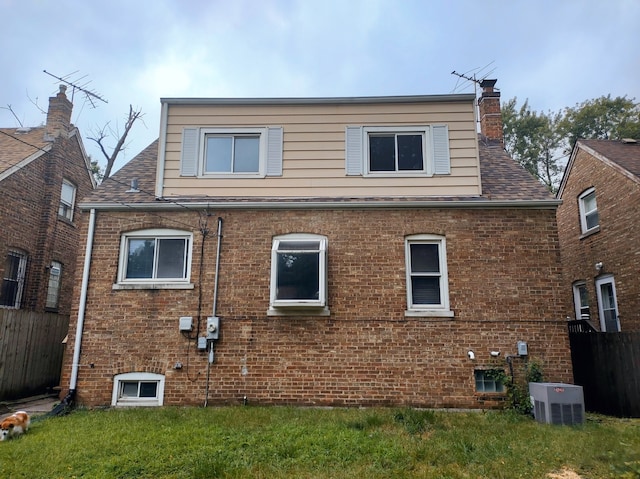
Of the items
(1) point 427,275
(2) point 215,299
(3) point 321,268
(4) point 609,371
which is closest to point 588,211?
(4) point 609,371

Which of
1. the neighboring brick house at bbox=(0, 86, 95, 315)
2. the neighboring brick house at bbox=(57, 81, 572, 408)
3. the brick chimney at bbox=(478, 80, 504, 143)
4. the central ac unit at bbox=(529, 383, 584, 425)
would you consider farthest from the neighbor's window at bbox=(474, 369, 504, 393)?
the neighboring brick house at bbox=(0, 86, 95, 315)

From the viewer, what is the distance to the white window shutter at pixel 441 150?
8.55 metres

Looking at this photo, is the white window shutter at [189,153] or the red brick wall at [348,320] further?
the white window shutter at [189,153]

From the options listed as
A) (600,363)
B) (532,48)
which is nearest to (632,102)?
(532,48)

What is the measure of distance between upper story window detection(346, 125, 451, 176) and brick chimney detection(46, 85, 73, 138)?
9.88 metres

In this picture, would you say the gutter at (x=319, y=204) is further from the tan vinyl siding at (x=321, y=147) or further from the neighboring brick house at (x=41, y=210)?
the neighboring brick house at (x=41, y=210)

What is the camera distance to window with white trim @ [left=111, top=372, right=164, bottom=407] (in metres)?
7.63

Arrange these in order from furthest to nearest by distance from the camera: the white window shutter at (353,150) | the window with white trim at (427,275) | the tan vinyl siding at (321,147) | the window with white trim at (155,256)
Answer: the white window shutter at (353,150) → the tan vinyl siding at (321,147) → the window with white trim at (155,256) → the window with white trim at (427,275)

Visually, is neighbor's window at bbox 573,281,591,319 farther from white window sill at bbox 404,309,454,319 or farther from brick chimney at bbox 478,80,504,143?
white window sill at bbox 404,309,454,319

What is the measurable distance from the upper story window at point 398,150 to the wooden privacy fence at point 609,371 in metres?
4.55

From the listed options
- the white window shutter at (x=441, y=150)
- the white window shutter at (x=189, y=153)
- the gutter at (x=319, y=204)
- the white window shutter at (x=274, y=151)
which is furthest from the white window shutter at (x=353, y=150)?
the white window shutter at (x=189, y=153)

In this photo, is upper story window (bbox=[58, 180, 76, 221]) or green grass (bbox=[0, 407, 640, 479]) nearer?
green grass (bbox=[0, 407, 640, 479])

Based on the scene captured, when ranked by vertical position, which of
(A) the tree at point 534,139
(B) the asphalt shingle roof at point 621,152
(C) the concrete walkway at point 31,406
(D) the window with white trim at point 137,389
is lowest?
(C) the concrete walkway at point 31,406

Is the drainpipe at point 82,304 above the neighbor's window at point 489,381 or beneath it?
above
